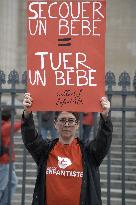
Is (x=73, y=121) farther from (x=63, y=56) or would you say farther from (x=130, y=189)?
(x=130, y=189)

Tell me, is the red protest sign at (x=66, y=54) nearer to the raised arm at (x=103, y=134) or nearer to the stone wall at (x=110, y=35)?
the raised arm at (x=103, y=134)

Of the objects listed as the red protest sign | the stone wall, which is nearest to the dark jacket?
the red protest sign

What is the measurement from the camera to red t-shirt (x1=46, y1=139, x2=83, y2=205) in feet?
14.4

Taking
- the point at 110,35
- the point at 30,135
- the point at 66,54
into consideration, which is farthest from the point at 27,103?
the point at 110,35

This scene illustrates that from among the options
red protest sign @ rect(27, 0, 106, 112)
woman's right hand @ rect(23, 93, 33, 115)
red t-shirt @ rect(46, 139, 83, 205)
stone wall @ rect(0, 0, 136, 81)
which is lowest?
red t-shirt @ rect(46, 139, 83, 205)

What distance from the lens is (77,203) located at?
4.41 meters

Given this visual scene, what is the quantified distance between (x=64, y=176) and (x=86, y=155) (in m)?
0.26

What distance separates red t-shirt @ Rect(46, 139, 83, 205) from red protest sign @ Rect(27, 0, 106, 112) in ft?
1.21

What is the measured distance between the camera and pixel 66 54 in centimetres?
469

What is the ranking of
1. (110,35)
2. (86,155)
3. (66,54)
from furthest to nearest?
(110,35) < (66,54) < (86,155)

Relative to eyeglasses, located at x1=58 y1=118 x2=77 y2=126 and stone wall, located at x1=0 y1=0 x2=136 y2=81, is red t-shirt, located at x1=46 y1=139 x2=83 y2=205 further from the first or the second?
stone wall, located at x1=0 y1=0 x2=136 y2=81

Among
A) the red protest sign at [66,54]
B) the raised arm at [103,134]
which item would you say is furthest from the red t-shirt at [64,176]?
the red protest sign at [66,54]

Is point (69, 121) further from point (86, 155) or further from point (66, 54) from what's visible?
point (66, 54)

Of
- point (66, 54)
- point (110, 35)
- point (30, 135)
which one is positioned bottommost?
point (30, 135)
